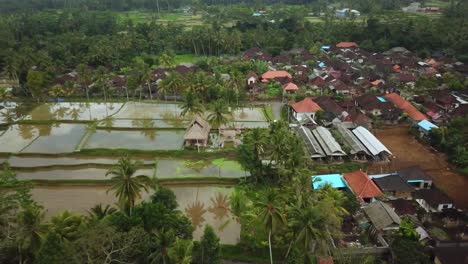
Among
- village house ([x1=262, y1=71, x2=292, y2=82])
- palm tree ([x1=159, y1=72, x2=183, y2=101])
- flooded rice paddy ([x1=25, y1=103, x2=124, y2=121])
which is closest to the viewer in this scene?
flooded rice paddy ([x1=25, y1=103, x2=124, y2=121])

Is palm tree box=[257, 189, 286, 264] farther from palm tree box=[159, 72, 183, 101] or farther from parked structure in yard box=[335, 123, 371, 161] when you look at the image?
palm tree box=[159, 72, 183, 101]

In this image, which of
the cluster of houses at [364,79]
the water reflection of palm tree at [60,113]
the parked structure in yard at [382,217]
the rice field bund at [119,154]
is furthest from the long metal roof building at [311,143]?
the water reflection of palm tree at [60,113]

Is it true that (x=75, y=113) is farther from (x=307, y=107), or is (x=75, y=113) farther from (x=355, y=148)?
(x=355, y=148)

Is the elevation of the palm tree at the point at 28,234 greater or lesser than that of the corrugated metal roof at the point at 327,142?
greater

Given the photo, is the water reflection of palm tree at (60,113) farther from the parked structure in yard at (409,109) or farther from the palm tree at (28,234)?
the parked structure in yard at (409,109)

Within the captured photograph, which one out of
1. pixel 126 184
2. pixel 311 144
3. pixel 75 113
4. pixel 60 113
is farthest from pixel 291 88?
pixel 126 184

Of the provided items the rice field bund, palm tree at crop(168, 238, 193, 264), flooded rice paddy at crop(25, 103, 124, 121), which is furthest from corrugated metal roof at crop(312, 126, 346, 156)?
flooded rice paddy at crop(25, 103, 124, 121)
